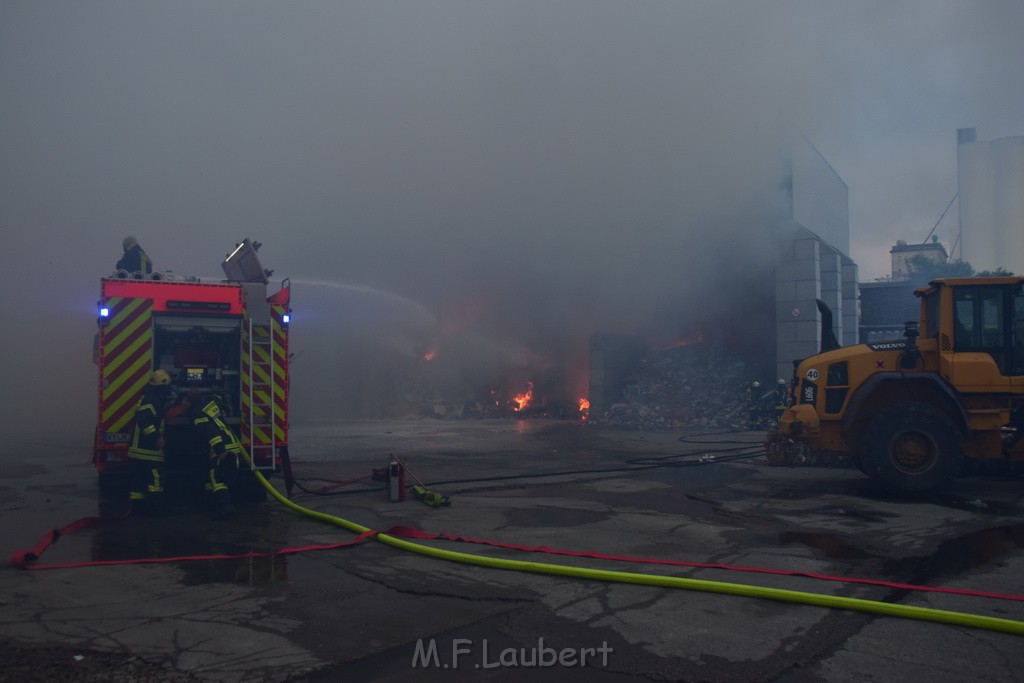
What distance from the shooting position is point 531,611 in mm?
3967

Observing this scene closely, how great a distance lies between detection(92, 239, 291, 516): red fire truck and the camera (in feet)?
23.4

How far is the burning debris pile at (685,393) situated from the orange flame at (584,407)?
707 mm

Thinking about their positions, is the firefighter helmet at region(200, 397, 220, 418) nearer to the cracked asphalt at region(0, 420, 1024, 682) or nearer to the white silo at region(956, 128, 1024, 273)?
the cracked asphalt at region(0, 420, 1024, 682)

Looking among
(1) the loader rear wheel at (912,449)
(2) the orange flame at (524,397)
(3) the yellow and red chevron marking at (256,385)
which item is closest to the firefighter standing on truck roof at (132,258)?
(3) the yellow and red chevron marking at (256,385)

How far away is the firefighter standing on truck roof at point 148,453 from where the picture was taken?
6.68 m

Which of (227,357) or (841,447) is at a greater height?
(227,357)

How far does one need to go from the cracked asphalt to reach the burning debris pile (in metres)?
9.42

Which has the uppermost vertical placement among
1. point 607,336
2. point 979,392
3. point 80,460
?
point 607,336

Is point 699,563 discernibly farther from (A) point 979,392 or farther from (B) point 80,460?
(B) point 80,460

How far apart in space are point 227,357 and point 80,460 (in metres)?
5.55

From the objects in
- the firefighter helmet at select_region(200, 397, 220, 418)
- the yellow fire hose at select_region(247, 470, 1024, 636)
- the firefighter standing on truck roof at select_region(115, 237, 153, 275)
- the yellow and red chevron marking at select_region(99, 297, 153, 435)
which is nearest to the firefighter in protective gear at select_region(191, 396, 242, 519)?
the firefighter helmet at select_region(200, 397, 220, 418)

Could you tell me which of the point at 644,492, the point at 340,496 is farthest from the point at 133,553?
the point at 644,492

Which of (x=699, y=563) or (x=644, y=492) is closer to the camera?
(x=699, y=563)

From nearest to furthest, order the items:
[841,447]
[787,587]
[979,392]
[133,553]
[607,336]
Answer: [787,587], [133,553], [979,392], [841,447], [607,336]
